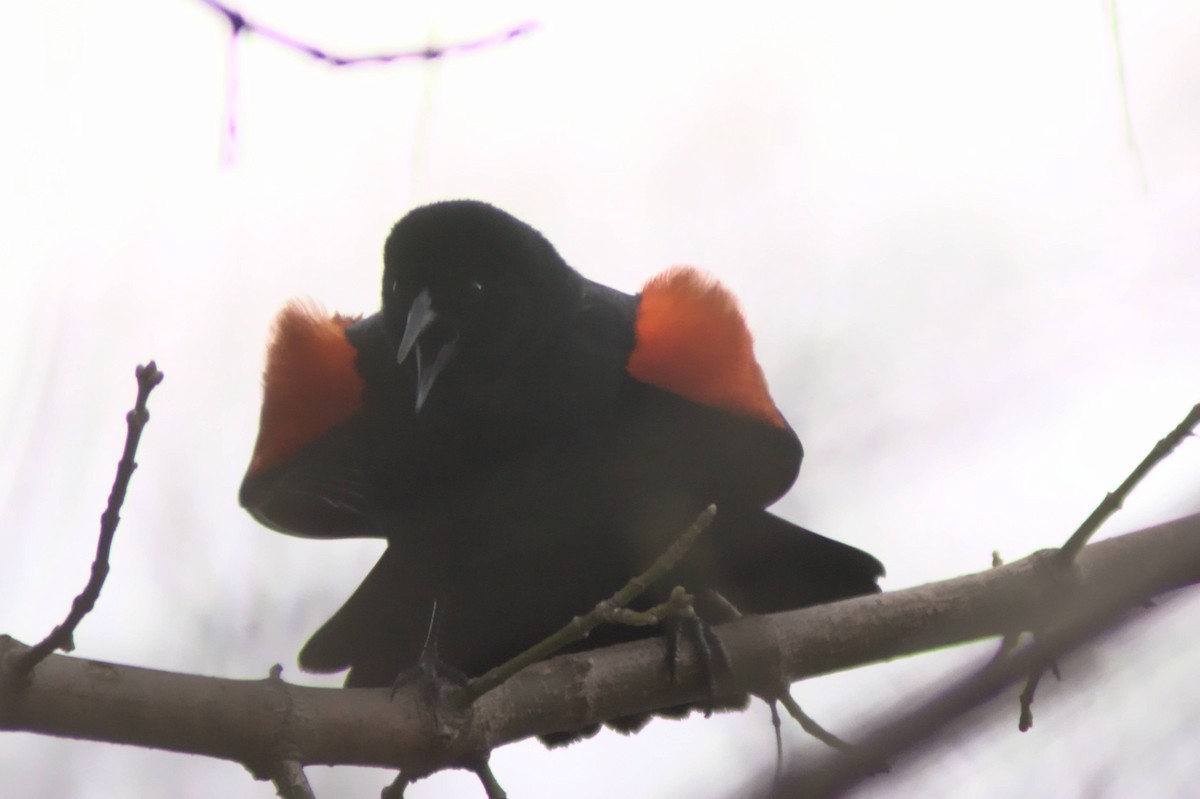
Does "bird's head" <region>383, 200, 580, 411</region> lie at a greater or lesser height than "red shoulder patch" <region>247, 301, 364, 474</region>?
greater

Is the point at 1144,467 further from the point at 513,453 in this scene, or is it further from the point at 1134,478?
the point at 513,453

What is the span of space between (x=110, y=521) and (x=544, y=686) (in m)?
0.82

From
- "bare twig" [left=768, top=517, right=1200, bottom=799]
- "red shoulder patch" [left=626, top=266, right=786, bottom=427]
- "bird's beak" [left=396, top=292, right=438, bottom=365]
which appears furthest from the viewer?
"red shoulder patch" [left=626, top=266, right=786, bottom=427]

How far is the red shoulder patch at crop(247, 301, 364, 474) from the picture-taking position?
2699mm

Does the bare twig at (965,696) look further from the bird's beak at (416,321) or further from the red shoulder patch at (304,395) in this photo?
the red shoulder patch at (304,395)

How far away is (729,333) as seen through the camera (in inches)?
108

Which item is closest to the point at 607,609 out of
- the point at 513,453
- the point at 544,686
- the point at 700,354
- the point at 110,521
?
the point at 544,686

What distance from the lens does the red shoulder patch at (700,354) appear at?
2611 millimetres

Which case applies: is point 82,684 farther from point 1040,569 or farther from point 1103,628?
point 1040,569

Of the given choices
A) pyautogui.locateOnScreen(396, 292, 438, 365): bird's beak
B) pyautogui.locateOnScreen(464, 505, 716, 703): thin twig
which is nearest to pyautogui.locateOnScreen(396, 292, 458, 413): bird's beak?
pyautogui.locateOnScreen(396, 292, 438, 365): bird's beak

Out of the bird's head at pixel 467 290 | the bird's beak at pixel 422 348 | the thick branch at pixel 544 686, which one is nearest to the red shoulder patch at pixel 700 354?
the bird's head at pixel 467 290

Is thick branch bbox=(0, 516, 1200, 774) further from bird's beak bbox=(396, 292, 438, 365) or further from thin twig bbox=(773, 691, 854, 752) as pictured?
bird's beak bbox=(396, 292, 438, 365)

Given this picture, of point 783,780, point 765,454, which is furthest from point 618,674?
point 783,780

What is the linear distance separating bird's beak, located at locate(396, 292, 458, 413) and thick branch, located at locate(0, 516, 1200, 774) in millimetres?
704
